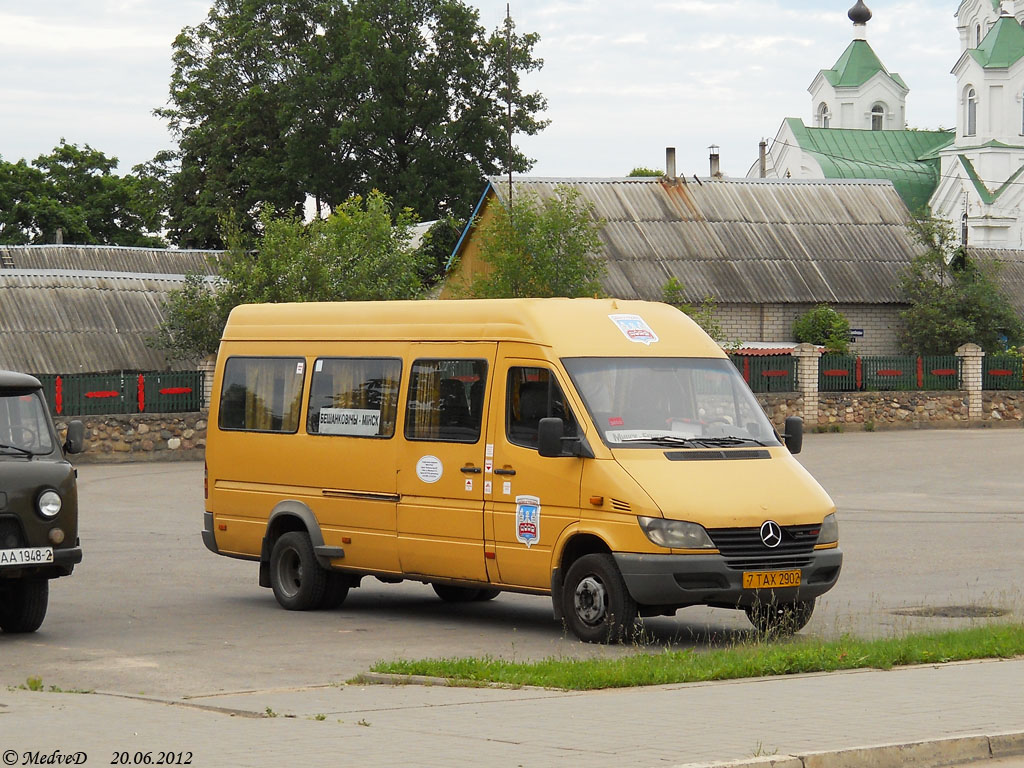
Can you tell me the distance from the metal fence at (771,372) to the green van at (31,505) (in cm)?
3116

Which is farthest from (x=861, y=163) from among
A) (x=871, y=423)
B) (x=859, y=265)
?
(x=871, y=423)

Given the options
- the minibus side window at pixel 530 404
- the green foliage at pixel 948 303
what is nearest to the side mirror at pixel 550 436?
the minibus side window at pixel 530 404

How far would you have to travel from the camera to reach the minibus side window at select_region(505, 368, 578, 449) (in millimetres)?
12414

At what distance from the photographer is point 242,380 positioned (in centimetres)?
1527

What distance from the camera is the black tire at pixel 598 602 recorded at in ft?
37.8

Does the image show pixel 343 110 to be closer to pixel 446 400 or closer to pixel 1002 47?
pixel 1002 47

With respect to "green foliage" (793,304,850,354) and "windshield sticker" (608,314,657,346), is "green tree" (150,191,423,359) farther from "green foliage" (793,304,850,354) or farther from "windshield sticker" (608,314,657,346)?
"windshield sticker" (608,314,657,346)

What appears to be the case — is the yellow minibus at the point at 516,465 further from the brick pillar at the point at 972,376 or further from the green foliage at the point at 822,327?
the green foliage at the point at 822,327

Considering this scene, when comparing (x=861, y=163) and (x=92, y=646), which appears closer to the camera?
(x=92, y=646)

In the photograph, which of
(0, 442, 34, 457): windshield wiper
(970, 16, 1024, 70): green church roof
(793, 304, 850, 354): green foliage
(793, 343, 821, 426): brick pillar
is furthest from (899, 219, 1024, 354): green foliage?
(970, 16, 1024, 70): green church roof

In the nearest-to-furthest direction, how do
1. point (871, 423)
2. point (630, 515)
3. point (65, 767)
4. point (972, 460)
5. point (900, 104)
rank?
point (65, 767) < point (630, 515) < point (972, 460) < point (871, 423) < point (900, 104)

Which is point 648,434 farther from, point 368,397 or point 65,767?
point 65,767

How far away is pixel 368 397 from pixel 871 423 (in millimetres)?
32342

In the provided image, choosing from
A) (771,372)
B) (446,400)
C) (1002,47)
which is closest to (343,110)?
(771,372)
